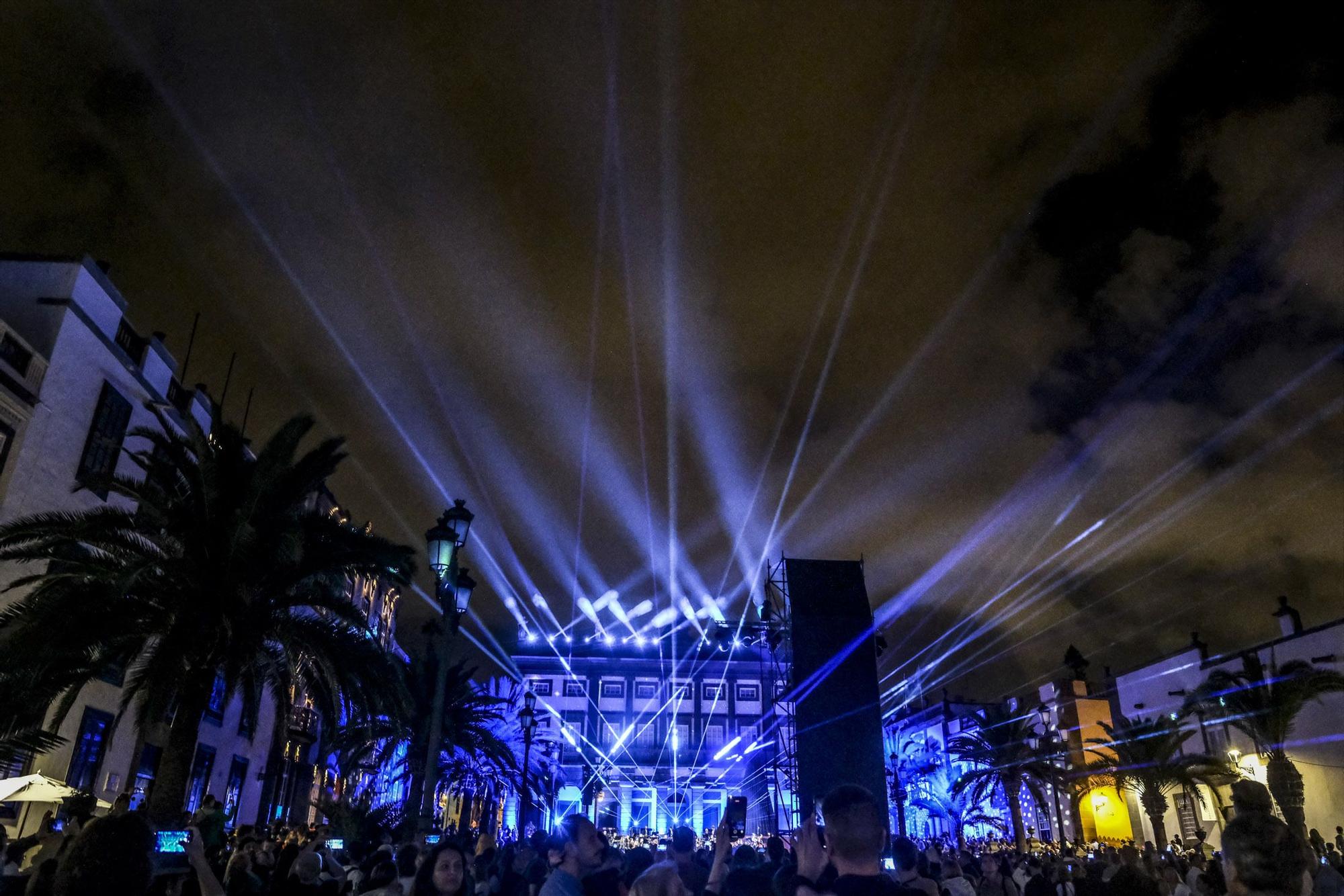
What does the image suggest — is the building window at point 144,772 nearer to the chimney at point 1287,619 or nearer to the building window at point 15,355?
the building window at point 15,355

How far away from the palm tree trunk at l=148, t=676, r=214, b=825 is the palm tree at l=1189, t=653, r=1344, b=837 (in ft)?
96.3

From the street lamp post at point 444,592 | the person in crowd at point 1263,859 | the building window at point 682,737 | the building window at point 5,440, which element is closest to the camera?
the person in crowd at point 1263,859

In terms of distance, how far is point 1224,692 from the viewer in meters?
28.8

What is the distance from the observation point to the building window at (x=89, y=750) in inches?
850

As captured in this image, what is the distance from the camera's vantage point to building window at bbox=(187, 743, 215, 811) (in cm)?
2884

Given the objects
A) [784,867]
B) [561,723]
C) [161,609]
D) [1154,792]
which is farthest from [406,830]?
[561,723]

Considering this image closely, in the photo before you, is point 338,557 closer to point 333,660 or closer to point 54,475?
point 333,660

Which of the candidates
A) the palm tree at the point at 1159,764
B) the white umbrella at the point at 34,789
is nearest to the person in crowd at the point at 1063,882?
the white umbrella at the point at 34,789

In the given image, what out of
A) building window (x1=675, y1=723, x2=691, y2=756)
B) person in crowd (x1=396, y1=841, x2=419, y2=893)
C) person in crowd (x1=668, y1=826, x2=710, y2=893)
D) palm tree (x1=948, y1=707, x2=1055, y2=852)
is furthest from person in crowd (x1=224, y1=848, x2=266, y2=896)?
building window (x1=675, y1=723, x2=691, y2=756)

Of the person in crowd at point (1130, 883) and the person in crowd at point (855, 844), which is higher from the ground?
the person in crowd at point (855, 844)

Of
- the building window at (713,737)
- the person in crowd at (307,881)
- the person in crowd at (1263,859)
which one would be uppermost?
the building window at (713,737)

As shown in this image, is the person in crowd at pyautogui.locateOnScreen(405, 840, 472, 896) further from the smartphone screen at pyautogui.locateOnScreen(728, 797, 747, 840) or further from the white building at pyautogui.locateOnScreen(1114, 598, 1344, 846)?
the white building at pyautogui.locateOnScreen(1114, 598, 1344, 846)

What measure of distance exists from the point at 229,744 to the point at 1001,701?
41443 mm

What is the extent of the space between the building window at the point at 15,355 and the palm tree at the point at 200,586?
24.5 ft
